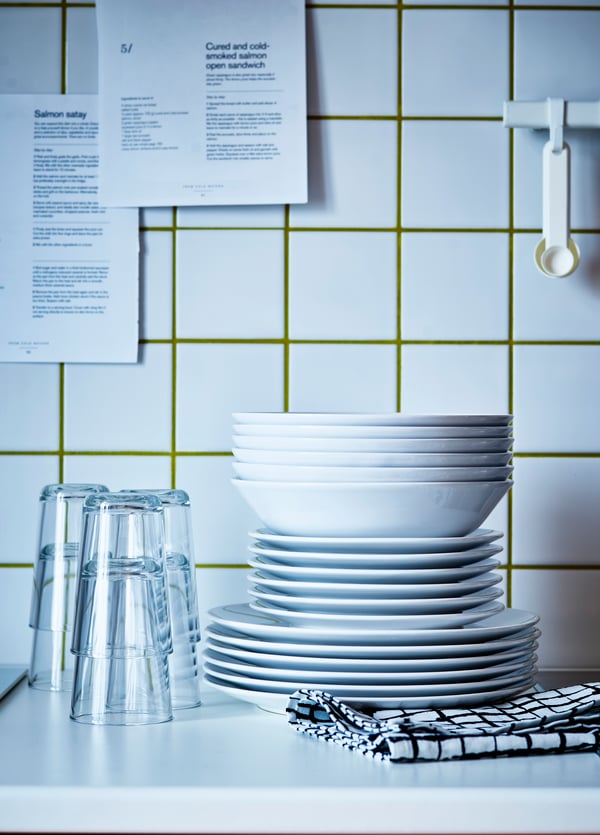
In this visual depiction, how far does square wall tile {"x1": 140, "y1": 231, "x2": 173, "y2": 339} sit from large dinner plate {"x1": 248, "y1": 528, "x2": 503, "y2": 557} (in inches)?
14.7

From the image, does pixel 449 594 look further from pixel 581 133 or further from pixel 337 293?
pixel 581 133

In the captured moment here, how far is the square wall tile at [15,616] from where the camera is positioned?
1254mm

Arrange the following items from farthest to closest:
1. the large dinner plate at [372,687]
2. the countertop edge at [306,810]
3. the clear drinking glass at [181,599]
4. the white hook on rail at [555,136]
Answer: the white hook on rail at [555,136], the clear drinking glass at [181,599], the large dinner plate at [372,687], the countertop edge at [306,810]

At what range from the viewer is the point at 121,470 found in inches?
49.6

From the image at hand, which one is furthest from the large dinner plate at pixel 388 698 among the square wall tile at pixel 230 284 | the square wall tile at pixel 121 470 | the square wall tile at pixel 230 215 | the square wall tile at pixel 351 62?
the square wall tile at pixel 351 62

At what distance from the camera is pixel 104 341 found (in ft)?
4.13

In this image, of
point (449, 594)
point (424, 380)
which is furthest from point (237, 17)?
point (449, 594)

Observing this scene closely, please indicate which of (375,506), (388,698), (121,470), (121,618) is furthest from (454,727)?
(121,470)

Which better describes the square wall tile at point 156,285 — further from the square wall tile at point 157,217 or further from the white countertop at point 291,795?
the white countertop at point 291,795

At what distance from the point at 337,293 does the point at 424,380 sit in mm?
151

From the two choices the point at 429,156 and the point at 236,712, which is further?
the point at 429,156

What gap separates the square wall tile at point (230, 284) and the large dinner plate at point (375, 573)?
1.26 feet

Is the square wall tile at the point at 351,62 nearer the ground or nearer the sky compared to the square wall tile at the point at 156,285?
nearer the sky

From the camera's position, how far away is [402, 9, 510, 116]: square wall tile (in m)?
1.27
